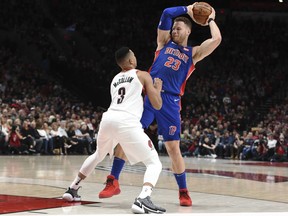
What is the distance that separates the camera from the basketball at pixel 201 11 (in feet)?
20.1

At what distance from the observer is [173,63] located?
631 cm

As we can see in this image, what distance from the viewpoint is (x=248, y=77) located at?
25.8 m

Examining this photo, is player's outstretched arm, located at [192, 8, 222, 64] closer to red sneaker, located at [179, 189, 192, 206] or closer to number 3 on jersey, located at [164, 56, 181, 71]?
number 3 on jersey, located at [164, 56, 181, 71]

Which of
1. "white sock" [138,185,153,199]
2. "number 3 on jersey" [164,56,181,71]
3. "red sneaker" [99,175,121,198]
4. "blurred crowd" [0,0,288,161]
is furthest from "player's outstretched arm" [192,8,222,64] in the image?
"blurred crowd" [0,0,288,161]

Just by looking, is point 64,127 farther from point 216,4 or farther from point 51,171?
point 216,4

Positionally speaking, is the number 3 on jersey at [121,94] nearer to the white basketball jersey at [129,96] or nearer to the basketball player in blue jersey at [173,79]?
the white basketball jersey at [129,96]

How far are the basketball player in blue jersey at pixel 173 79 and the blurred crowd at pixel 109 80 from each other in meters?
10.1

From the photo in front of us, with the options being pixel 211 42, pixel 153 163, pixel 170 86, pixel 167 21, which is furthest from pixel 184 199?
pixel 167 21

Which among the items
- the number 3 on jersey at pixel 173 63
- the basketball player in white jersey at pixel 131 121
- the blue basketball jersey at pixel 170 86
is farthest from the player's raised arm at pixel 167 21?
the basketball player in white jersey at pixel 131 121

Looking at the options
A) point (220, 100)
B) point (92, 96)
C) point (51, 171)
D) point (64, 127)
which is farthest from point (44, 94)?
point (51, 171)

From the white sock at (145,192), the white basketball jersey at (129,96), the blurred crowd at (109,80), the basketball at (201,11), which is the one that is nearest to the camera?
the white sock at (145,192)

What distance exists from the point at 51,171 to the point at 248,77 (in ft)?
55.9

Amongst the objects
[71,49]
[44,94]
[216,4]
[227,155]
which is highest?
[216,4]

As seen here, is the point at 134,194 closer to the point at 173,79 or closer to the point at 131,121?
the point at 173,79
